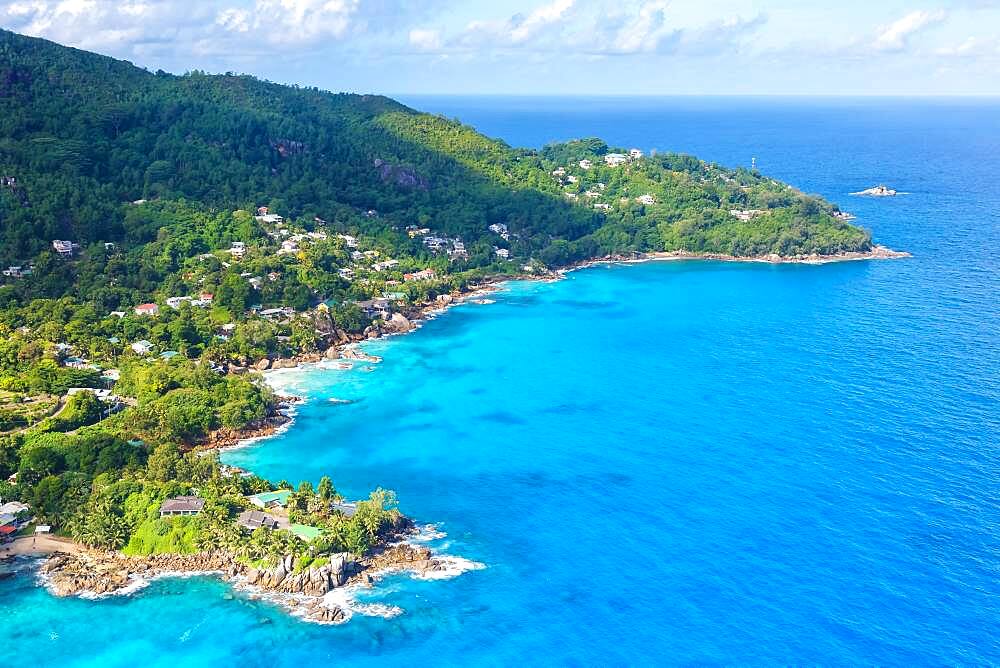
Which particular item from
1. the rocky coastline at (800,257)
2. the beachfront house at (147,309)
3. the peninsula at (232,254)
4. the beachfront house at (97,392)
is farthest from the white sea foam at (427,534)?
the rocky coastline at (800,257)

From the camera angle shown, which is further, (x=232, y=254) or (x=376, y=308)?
(x=232, y=254)

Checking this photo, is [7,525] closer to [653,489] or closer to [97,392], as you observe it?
[97,392]

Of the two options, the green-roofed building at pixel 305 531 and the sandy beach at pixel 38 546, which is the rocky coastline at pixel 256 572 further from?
the green-roofed building at pixel 305 531

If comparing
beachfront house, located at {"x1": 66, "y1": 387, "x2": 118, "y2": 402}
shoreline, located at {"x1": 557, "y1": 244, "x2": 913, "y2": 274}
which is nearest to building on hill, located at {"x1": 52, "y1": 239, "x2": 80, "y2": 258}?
beachfront house, located at {"x1": 66, "y1": 387, "x2": 118, "y2": 402}

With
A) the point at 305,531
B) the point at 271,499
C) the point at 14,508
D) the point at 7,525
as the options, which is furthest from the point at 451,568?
the point at 14,508

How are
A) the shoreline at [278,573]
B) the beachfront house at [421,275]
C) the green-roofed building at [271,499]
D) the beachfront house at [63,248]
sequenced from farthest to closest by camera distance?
the beachfront house at [421,275] → the beachfront house at [63,248] → the green-roofed building at [271,499] → the shoreline at [278,573]

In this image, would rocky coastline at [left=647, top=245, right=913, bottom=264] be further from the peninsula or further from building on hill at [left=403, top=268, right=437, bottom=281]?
building on hill at [left=403, top=268, right=437, bottom=281]
